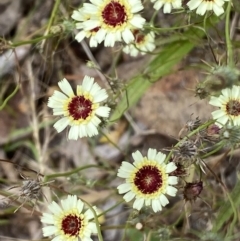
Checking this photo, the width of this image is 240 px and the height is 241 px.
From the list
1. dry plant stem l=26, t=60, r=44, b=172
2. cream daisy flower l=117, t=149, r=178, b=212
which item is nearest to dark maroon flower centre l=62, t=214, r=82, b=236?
cream daisy flower l=117, t=149, r=178, b=212

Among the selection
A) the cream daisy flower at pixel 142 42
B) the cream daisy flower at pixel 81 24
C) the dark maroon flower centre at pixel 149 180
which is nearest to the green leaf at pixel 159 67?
the cream daisy flower at pixel 142 42

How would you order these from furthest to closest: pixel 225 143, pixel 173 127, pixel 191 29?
pixel 173 127 < pixel 191 29 < pixel 225 143

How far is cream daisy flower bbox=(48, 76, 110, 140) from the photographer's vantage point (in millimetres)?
1297

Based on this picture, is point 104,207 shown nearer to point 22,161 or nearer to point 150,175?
point 22,161

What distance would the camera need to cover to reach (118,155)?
200 centimetres

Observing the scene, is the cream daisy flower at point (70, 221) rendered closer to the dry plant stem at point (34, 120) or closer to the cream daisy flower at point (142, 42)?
the cream daisy flower at point (142, 42)

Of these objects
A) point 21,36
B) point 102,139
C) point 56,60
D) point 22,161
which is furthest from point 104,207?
point 21,36

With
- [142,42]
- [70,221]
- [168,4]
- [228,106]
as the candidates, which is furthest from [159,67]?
[70,221]

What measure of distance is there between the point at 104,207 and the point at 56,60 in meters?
0.58

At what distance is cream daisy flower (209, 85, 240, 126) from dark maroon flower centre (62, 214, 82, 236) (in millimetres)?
391

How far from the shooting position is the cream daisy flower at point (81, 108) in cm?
130

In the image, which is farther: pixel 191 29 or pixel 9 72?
pixel 9 72

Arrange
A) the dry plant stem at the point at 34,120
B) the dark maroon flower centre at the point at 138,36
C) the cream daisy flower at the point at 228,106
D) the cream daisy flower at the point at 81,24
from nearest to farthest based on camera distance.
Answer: the cream daisy flower at the point at 228,106, the cream daisy flower at the point at 81,24, the dark maroon flower centre at the point at 138,36, the dry plant stem at the point at 34,120

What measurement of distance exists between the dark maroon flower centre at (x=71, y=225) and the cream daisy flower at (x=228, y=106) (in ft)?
1.28
